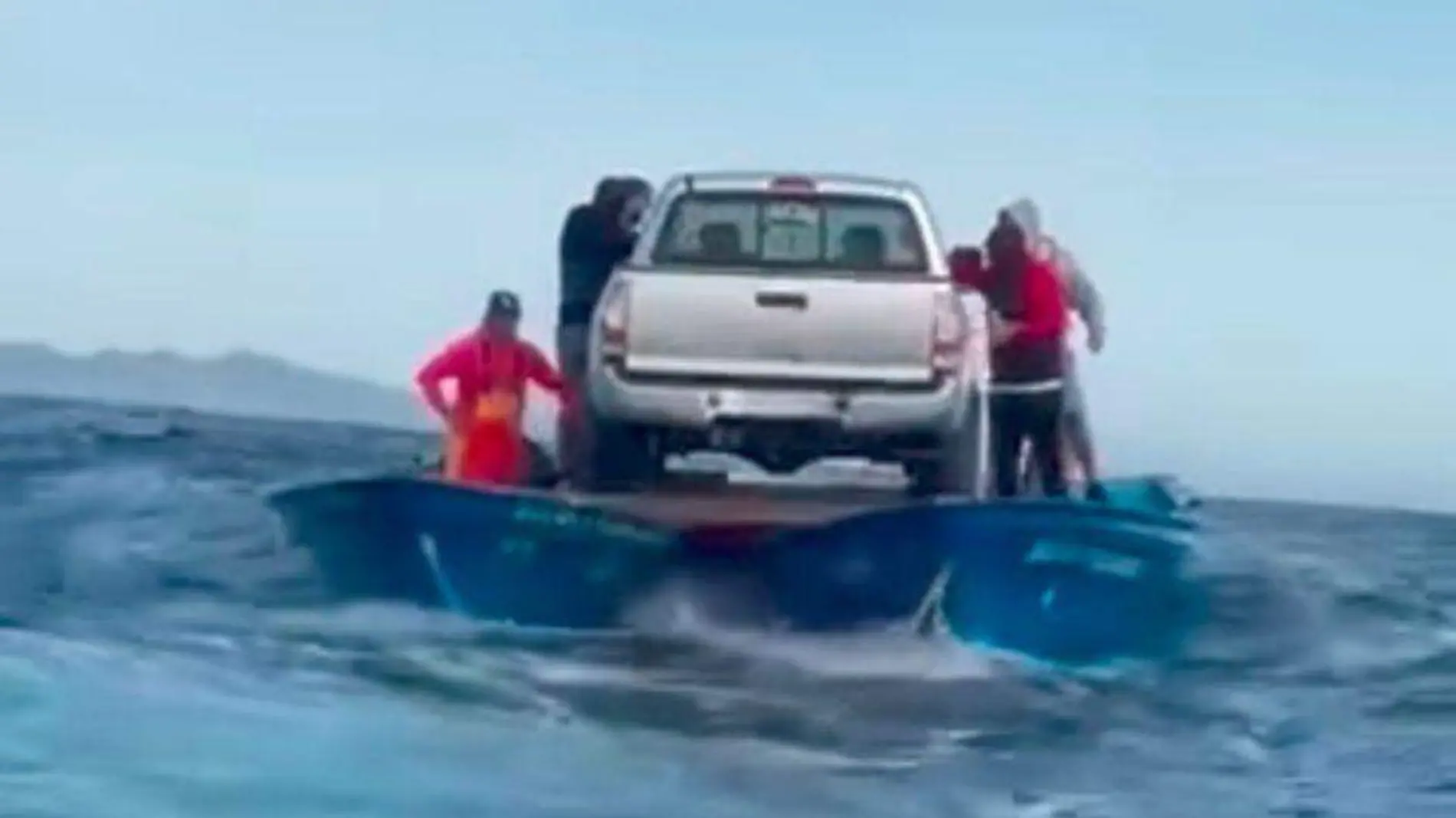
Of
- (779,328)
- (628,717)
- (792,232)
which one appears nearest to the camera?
(628,717)

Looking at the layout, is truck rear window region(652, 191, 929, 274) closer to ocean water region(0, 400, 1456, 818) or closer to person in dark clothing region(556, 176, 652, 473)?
person in dark clothing region(556, 176, 652, 473)

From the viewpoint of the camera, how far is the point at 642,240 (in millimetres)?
14117

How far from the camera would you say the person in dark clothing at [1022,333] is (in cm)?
1474

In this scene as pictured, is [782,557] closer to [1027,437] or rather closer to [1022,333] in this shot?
[1022,333]

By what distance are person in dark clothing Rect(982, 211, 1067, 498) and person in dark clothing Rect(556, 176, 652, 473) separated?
71.9 inches

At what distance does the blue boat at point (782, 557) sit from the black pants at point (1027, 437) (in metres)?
1.22

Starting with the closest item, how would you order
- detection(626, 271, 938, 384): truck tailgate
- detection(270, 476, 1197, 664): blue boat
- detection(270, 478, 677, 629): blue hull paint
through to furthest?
detection(270, 476, 1197, 664): blue boat, detection(270, 478, 677, 629): blue hull paint, detection(626, 271, 938, 384): truck tailgate

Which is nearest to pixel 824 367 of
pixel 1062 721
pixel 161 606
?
pixel 1062 721

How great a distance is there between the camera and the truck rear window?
45.9 feet

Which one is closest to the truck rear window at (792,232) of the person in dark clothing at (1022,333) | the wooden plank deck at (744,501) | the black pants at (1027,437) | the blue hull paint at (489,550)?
the person in dark clothing at (1022,333)

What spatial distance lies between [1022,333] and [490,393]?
102 inches

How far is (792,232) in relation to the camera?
1432cm

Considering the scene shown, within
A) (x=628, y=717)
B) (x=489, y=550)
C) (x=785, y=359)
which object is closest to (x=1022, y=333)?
(x=785, y=359)

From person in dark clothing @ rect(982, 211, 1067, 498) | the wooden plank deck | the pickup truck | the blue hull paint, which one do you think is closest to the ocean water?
the blue hull paint
